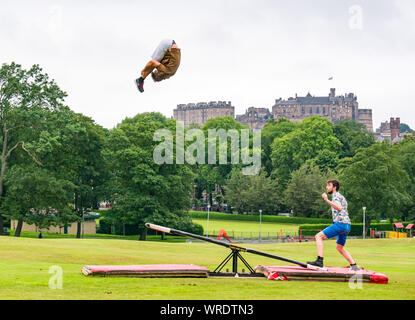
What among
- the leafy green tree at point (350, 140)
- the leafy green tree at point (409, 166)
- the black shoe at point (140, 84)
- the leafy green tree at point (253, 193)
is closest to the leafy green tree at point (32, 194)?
the leafy green tree at point (409, 166)

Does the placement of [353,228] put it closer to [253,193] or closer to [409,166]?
[409,166]

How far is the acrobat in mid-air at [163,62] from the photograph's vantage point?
1265 cm

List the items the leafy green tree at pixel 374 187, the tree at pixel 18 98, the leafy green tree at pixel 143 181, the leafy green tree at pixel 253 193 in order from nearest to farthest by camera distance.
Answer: the tree at pixel 18 98
the leafy green tree at pixel 143 181
the leafy green tree at pixel 374 187
the leafy green tree at pixel 253 193

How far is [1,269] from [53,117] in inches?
1807

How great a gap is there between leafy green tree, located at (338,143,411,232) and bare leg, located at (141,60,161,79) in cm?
6938

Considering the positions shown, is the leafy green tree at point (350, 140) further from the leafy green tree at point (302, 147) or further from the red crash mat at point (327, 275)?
the red crash mat at point (327, 275)

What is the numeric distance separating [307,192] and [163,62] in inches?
3786

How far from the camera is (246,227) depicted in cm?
10775

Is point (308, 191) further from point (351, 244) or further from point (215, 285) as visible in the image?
point (215, 285)

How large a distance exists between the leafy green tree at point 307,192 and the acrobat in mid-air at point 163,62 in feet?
300

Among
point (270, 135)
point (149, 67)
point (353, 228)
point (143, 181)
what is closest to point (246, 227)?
point (353, 228)

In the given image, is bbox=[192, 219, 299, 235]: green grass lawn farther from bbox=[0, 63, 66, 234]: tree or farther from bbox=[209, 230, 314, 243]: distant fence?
Answer: bbox=[0, 63, 66, 234]: tree
